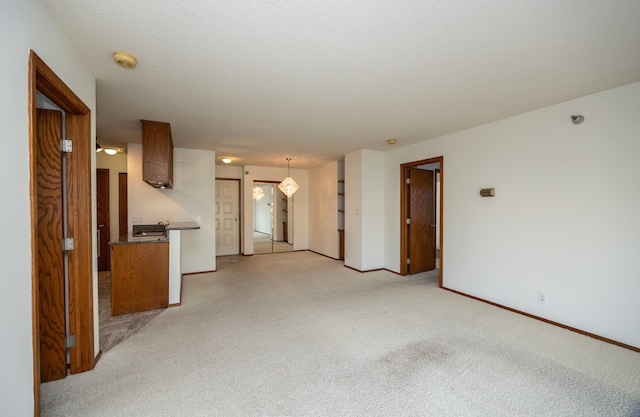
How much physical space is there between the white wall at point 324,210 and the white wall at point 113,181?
453cm

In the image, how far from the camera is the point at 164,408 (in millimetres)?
1772

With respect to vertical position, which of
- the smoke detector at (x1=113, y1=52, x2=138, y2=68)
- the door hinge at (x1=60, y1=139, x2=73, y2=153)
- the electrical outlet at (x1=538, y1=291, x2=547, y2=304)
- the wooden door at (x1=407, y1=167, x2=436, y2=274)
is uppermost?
the smoke detector at (x1=113, y1=52, x2=138, y2=68)

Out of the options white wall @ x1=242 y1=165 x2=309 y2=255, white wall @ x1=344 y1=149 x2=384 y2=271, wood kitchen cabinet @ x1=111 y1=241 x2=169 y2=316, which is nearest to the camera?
wood kitchen cabinet @ x1=111 y1=241 x2=169 y2=316

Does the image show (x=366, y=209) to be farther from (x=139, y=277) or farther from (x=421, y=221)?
(x=139, y=277)

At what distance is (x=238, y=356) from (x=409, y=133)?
12.3 ft

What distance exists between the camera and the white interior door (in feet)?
23.6

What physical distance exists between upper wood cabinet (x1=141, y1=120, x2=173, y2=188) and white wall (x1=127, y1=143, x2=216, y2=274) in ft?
5.67

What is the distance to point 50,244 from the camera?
203 centimetres

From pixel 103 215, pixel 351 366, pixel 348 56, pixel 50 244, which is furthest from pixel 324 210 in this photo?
pixel 50 244

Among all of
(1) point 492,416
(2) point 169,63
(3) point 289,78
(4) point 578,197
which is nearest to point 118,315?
(2) point 169,63

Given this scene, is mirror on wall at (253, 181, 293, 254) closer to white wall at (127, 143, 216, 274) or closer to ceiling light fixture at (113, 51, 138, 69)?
white wall at (127, 143, 216, 274)

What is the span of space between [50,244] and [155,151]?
6.25 feet

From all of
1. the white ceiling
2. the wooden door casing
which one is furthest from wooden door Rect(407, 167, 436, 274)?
the wooden door casing

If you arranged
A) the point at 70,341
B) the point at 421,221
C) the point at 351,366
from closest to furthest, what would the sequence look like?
1. the point at 70,341
2. the point at 351,366
3. the point at 421,221
